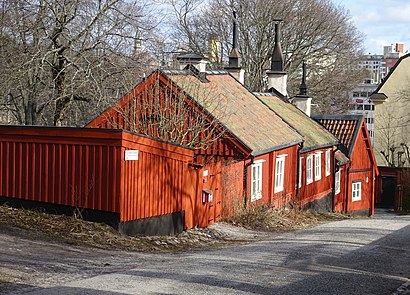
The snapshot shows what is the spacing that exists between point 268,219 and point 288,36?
27300mm

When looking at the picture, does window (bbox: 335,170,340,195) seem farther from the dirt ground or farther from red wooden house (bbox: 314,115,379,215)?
the dirt ground

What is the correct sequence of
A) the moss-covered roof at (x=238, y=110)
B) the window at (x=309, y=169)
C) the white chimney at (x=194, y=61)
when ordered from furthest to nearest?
the window at (x=309, y=169), the white chimney at (x=194, y=61), the moss-covered roof at (x=238, y=110)

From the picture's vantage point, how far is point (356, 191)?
120 ft

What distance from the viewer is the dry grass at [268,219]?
20.1 metres

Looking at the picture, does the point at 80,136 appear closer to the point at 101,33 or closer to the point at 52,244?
the point at 52,244

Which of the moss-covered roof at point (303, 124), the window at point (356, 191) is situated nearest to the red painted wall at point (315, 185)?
the moss-covered roof at point (303, 124)

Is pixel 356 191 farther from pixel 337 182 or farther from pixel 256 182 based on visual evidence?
pixel 256 182

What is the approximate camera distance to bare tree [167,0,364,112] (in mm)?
46375

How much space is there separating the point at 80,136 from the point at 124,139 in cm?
109

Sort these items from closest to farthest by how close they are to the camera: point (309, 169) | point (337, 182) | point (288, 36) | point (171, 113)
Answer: point (171, 113)
point (309, 169)
point (337, 182)
point (288, 36)

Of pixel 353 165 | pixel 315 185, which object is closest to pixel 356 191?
pixel 353 165

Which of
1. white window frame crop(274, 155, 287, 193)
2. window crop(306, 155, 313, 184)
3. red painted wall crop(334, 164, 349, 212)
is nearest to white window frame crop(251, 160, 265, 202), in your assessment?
white window frame crop(274, 155, 287, 193)

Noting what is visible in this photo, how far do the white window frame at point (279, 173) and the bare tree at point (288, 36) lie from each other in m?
21.9

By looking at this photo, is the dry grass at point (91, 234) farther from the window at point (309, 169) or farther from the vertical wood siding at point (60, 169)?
the window at point (309, 169)
